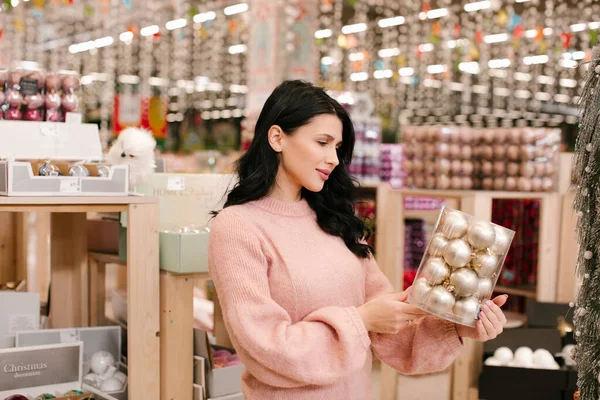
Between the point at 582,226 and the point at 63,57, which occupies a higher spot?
the point at 63,57

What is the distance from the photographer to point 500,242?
5.48ft

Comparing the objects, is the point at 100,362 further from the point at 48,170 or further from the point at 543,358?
the point at 543,358

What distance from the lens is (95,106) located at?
2164 cm

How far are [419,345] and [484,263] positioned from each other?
0.38 meters

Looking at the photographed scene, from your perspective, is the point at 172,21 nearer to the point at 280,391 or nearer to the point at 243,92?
the point at 243,92

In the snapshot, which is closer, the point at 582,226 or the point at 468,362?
the point at 582,226

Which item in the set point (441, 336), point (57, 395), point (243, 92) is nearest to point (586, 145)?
point (441, 336)

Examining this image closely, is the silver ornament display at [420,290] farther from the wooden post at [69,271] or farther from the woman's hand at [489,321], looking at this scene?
the wooden post at [69,271]

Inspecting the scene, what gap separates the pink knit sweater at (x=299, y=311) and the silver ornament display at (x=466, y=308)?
23 centimetres

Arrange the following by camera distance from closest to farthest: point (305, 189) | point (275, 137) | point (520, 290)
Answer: point (275, 137) < point (305, 189) < point (520, 290)

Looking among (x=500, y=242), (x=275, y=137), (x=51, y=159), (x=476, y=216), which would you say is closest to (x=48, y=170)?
(x=51, y=159)

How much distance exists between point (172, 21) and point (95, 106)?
969 cm

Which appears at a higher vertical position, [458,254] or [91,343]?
[458,254]

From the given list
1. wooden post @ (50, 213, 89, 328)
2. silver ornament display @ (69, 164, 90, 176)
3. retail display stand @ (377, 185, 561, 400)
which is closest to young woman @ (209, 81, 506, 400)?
silver ornament display @ (69, 164, 90, 176)
